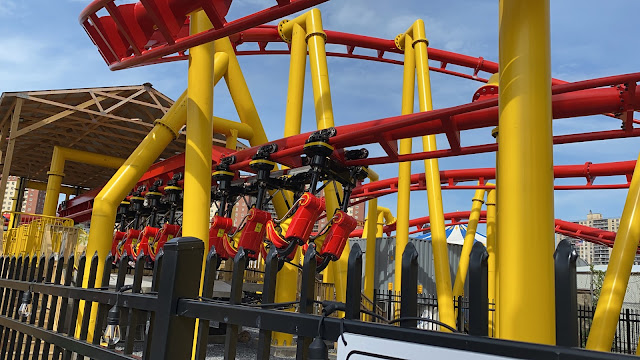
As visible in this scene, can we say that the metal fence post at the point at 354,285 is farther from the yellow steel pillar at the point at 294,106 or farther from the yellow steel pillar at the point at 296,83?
the yellow steel pillar at the point at 296,83

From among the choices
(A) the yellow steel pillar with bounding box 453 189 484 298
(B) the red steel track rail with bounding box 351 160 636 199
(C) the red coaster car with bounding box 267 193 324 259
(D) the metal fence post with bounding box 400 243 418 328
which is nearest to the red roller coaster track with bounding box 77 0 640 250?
(C) the red coaster car with bounding box 267 193 324 259

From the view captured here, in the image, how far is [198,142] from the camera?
5.81 metres

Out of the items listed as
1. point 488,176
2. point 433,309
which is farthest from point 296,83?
point 488,176

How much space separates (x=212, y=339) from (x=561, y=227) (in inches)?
582

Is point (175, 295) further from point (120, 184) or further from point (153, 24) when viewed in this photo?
point (120, 184)

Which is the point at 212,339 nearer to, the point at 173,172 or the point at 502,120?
the point at 173,172

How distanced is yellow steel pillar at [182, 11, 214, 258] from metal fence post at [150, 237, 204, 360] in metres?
3.85

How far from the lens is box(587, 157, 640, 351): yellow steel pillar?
3.84 meters

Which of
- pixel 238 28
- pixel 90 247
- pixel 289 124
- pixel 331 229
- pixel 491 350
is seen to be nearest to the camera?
pixel 491 350

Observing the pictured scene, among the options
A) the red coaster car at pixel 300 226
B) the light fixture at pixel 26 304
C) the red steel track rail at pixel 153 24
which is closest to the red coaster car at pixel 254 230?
the red coaster car at pixel 300 226

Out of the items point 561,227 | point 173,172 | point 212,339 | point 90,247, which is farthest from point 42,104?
point 561,227

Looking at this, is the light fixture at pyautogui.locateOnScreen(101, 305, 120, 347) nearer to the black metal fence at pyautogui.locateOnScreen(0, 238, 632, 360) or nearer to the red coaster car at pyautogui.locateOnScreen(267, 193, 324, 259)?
the black metal fence at pyautogui.locateOnScreen(0, 238, 632, 360)

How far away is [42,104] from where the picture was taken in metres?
12.2

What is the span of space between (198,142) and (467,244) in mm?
10122
